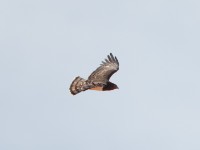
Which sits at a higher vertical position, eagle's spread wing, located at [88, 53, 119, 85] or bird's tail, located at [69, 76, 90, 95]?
eagle's spread wing, located at [88, 53, 119, 85]

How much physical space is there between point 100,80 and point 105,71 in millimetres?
1532

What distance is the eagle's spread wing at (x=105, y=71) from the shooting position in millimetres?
33309

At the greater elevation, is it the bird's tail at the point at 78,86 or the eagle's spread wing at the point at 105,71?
the eagle's spread wing at the point at 105,71

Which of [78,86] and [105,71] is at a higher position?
[105,71]

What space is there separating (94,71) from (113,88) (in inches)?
78.2

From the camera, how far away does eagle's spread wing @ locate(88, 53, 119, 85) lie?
33.3 metres

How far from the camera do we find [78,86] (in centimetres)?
3183

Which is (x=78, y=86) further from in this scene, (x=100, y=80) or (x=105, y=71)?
(x=105, y=71)

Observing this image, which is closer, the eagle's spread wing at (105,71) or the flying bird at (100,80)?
the flying bird at (100,80)

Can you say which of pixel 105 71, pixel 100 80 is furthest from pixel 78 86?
pixel 105 71

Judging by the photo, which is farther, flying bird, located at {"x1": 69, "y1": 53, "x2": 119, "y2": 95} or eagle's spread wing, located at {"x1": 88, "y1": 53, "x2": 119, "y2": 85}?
eagle's spread wing, located at {"x1": 88, "y1": 53, "x2": 119, "y2": 85}

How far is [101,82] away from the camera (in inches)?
1299

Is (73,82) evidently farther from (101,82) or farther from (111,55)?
(111,55)

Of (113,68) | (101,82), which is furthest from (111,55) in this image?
(101,82)
